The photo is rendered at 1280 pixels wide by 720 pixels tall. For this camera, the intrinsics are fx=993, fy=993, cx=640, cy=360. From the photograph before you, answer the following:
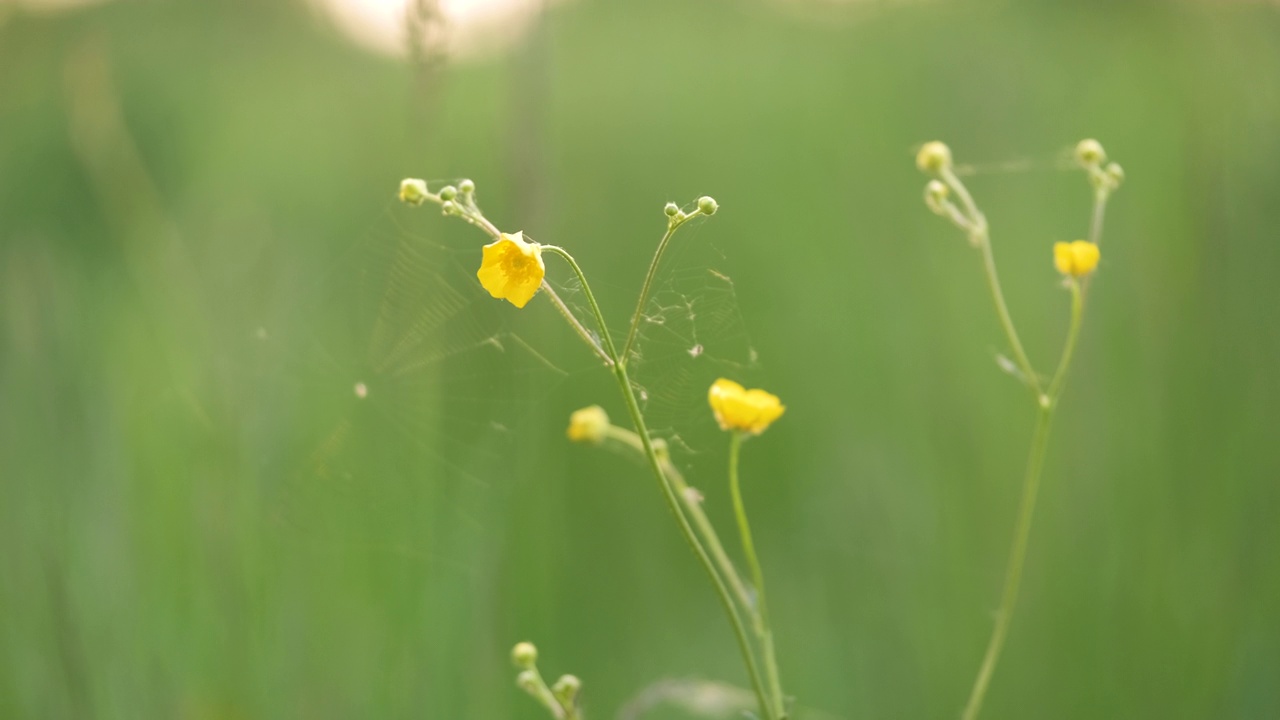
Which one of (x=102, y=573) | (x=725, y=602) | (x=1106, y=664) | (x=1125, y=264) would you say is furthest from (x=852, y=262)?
(x=725, y=602)

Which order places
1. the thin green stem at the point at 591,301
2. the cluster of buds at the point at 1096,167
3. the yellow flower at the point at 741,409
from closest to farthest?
the thin green stem at the point at 591,301
the yellow flower at the point at 741,409
the cluster of buds at the point at 1096,167

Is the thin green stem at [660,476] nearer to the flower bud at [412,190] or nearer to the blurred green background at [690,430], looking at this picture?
the flower bud at [412,190]

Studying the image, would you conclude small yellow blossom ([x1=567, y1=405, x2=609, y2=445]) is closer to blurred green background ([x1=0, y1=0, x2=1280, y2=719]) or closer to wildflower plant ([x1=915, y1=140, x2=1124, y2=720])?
blurred green background ([x1=0, y1=0, x2=1280, y2=719])

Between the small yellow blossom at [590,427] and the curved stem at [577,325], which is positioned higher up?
the curved stem at [577,325]

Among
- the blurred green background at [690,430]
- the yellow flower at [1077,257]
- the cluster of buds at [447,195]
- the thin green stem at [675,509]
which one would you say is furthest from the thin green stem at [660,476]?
the yellow flower at [1077,257]

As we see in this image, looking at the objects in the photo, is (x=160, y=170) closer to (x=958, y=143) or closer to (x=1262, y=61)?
(x=958, y=143)

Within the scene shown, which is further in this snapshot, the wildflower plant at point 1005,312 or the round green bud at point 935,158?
the round green bud at point 935,158
